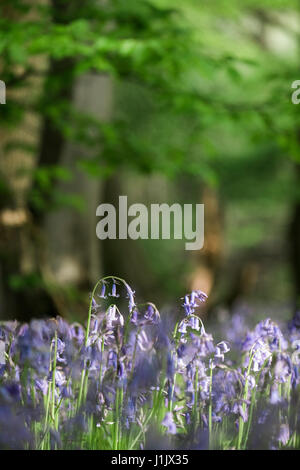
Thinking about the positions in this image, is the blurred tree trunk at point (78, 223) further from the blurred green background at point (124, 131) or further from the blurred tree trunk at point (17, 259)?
the blurred tree trunk at point (17, 259)

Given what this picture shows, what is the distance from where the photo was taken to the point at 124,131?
15.8 ft

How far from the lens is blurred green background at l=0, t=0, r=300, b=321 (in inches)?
134

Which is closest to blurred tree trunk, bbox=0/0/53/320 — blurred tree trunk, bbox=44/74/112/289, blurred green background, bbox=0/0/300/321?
blurred green background, bbox=0/0/300/321

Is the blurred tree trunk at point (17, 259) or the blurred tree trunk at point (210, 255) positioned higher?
the blurred tree trunk at point (210, 255)

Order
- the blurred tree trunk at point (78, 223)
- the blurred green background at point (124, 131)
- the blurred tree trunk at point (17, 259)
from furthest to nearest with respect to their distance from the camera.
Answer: the blurred tree trunk at point (78, 223), the blurred tree trunk at point (17, 259), the blurred green background at point (124, 131)

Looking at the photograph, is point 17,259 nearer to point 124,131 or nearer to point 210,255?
point 124,131

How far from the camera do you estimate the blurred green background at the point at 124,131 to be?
11.2 feet

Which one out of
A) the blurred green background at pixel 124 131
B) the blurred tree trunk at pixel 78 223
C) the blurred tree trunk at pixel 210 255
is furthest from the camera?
the blurred tree trunk at pixel 210 255

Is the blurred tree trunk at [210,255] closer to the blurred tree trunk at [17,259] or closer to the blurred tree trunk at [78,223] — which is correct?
the blurred tree trunk at [78,223]

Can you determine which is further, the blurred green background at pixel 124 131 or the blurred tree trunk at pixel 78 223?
the blurred tree trunk at pixel 78 223

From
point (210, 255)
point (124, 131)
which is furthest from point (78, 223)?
point (124, 131)

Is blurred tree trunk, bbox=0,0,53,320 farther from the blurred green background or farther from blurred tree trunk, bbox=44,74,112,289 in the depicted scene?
blurred tree trunk, bbox=44,74,112,289

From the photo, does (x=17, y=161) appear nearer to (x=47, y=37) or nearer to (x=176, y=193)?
(x=47, y=37)

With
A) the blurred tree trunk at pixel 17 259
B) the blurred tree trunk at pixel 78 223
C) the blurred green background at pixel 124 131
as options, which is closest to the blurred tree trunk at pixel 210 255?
the blurred green background at pixel 124 131
